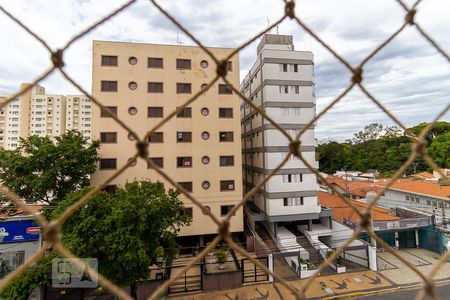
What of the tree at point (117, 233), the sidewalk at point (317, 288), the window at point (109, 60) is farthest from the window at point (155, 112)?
the sidewalk at point (317, 288)

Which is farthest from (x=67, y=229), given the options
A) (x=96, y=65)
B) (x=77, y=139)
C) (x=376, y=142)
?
(x=376, y=142)

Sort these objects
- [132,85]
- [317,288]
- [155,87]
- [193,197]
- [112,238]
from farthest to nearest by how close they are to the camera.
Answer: [155,87] < [132,85] < [317,288] < [112,238] < [193,197]

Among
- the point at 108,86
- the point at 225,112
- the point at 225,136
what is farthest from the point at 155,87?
the point at 225,136

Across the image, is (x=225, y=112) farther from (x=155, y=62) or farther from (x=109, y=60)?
(x=109, y=60)

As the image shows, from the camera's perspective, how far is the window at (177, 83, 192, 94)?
8539mm

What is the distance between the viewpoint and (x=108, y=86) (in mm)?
8070

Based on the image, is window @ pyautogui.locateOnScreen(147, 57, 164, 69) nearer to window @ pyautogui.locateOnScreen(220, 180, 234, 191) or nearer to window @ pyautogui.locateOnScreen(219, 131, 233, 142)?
window @ pyautogui.locateOnScreen(219, 131, 233, 142)

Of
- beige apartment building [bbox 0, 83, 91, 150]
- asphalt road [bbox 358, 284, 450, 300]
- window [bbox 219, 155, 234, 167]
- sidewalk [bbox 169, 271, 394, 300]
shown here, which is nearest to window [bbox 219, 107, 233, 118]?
window [bbox 219, 155, 234, 167]

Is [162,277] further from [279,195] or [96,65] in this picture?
[96,65]

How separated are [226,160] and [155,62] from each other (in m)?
3.80

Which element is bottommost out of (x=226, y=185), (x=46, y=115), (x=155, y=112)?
(x=226, y=185)

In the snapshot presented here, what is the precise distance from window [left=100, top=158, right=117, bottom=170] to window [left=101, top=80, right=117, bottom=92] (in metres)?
2.05

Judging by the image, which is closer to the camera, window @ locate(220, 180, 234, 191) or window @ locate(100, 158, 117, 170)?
window @ locate(100, 158, 117, 170)

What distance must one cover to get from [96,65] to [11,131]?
9.78 metres
